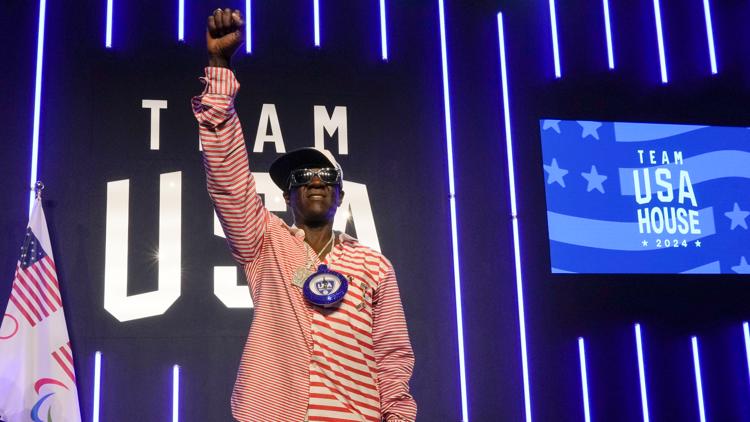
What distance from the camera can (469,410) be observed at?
12.7ft

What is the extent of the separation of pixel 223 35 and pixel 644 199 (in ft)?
10.3

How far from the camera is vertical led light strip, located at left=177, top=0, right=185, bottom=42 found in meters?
4.05

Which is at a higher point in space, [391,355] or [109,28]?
[109,28]

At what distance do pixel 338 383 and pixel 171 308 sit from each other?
212cm

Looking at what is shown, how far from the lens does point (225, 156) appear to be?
70.8 inches

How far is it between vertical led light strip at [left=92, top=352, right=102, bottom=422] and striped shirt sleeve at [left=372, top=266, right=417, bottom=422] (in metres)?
2.09

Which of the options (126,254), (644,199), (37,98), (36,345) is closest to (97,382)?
(36,345)

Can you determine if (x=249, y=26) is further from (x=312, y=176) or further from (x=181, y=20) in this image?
(x=312, y=176)

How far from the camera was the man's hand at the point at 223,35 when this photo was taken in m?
1.76

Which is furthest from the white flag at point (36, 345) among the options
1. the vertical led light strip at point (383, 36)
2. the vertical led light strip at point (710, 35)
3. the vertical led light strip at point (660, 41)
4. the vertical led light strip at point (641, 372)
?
the vertical led light strip at point (710, 35)

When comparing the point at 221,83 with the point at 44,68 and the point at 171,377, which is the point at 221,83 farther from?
the point at 44,68

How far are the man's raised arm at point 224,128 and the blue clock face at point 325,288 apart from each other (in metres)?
0.21

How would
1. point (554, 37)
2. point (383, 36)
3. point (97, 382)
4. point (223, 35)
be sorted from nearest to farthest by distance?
point (223, 35) < point (97, 382) < point (383, 36) < point (554, 37)

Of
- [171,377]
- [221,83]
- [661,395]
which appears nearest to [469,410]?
[661,395]
